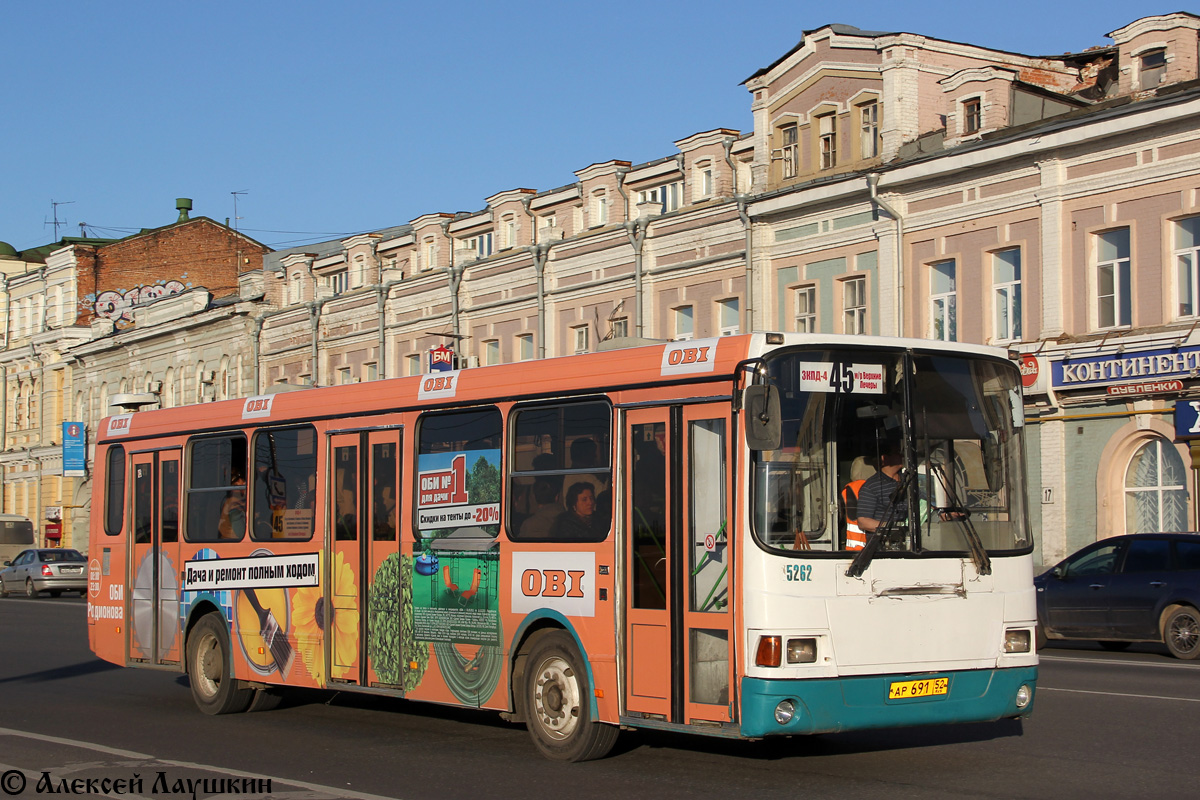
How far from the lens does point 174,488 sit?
1461 cm

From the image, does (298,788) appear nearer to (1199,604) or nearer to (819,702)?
(819,702)

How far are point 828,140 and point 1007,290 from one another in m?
5.78

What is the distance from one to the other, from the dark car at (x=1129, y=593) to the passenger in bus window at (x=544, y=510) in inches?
372

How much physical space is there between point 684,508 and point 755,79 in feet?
84.6

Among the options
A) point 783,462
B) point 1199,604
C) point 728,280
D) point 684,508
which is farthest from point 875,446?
point 728,280

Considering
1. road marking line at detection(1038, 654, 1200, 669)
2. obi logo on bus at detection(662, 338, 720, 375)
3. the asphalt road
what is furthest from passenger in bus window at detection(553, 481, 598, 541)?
road marking line at detection(1038, 654, 1200, 669)

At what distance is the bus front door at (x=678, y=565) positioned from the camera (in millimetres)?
9156

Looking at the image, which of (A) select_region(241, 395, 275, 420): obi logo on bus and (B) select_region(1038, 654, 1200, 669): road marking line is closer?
(A) select_region(241, 395, 275, 420): obi logo on bus

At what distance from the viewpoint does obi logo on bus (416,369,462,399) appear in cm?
1159

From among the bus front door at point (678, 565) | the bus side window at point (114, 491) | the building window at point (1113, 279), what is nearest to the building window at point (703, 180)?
the building window at point (1113, 279)

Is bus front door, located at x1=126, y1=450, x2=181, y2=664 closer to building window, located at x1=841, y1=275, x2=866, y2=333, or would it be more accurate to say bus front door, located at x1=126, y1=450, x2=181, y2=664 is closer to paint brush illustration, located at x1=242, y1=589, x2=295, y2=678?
paint brush illustration, located at x1=242, y1=589, x2=295, y2=678

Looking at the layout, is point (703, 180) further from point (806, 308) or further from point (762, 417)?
point (762, 417)

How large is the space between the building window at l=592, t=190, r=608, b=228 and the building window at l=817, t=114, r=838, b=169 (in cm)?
754

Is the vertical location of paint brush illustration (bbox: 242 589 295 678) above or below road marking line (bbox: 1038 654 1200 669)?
above
